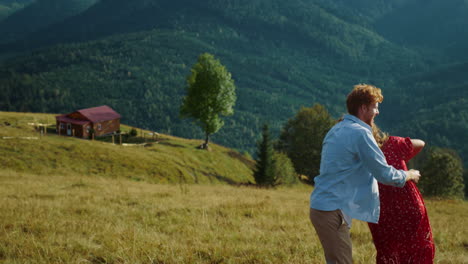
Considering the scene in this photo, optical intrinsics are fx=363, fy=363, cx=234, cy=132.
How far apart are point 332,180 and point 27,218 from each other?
717 centimetres

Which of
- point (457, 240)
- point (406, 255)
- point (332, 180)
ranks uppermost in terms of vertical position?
point (332, 180)

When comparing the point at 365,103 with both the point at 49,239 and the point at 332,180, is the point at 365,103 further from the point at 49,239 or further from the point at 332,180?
the point at 49,239

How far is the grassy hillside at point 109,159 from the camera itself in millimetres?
39344

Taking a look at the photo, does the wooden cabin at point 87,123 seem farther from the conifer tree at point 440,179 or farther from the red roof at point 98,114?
the conifer tree at point 440,179

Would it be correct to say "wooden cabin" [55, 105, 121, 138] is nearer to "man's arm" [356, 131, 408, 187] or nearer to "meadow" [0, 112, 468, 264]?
"meadow" [0, 112, 468, 264]

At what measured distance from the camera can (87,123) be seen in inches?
2677

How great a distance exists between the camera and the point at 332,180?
14.6 ft

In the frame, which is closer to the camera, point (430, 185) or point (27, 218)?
point (27, 218)

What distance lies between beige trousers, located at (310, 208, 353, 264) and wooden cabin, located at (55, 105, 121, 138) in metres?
67.5

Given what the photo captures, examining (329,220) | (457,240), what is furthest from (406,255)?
(457,240)

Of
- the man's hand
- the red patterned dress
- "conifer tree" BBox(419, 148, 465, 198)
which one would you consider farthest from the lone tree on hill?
the man's hand

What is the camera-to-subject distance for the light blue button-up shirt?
4.26m

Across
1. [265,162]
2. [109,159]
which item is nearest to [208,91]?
[265,162]

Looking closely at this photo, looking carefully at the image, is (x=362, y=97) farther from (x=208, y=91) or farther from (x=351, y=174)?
(x=208, y=91)
